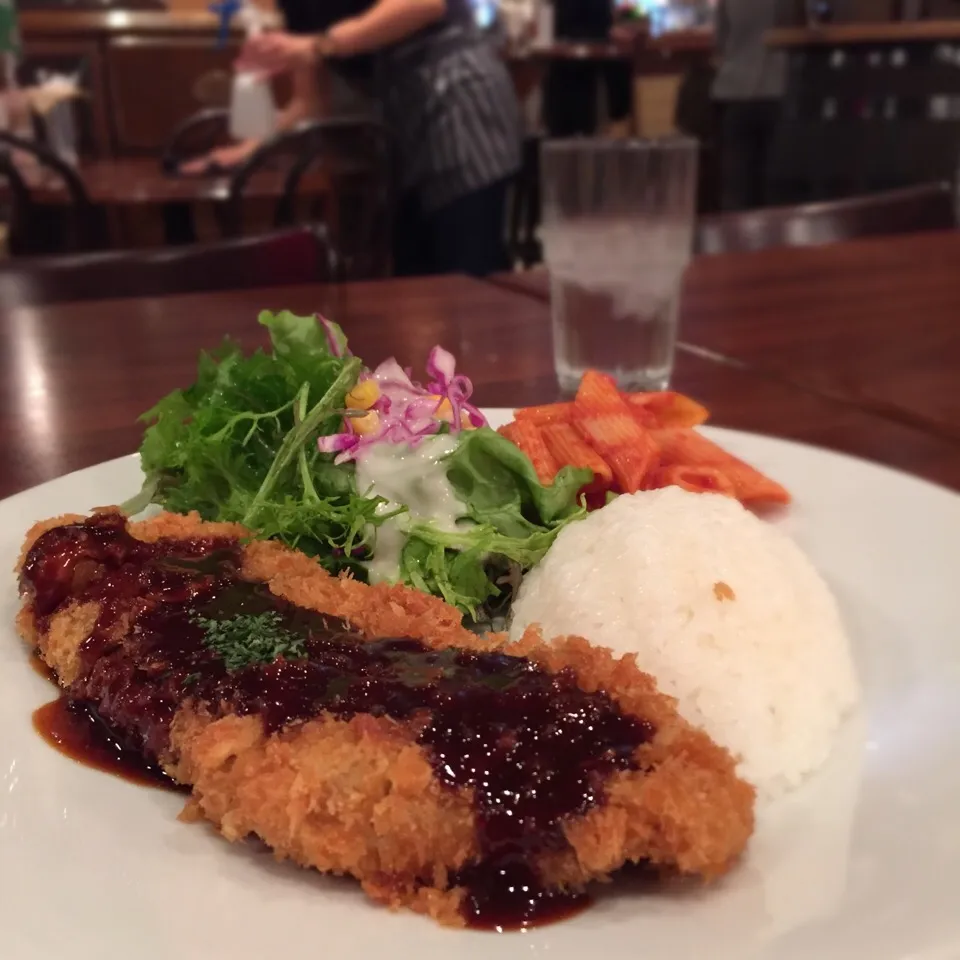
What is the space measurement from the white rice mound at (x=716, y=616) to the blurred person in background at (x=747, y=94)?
310 inches

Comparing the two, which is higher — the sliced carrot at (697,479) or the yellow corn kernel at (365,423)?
the yellow corn kernel at (365,423)

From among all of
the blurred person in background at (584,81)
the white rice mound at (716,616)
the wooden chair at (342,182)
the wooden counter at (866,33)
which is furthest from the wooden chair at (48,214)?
the blurred person in background at (584,81)

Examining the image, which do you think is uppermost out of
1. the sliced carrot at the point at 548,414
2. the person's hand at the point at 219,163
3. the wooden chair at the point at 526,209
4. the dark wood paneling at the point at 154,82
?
the dark wood paneling at the point at 154,82

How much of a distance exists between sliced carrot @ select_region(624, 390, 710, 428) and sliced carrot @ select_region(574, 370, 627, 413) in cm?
5

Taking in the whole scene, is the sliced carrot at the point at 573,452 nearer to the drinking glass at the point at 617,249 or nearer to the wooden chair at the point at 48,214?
the drinking glass at the point at 617,249

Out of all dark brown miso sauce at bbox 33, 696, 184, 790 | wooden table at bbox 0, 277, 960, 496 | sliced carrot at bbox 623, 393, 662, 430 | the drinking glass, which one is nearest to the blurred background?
the drinking glass

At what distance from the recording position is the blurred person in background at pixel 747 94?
8367 mm

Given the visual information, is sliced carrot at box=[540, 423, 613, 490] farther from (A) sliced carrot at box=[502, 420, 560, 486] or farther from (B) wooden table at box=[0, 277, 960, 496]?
(B) wooden table at box=[0, 277, 960, 496]

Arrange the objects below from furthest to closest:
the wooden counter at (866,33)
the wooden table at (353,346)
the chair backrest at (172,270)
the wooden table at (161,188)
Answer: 1. the wooden counter at (866,33)
2. the wooden table at (161,188)
3. the chair backrest at (172,270)
4. the wooden table at (353,346)

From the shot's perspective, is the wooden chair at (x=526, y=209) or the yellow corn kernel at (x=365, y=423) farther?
the wooden chair at (x=526, y=209)

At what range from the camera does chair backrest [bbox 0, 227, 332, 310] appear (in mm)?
2908

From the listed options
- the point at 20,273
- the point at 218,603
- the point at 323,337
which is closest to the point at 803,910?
the point at 218,603

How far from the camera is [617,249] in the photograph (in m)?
2.11

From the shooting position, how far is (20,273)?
9.50 feet
